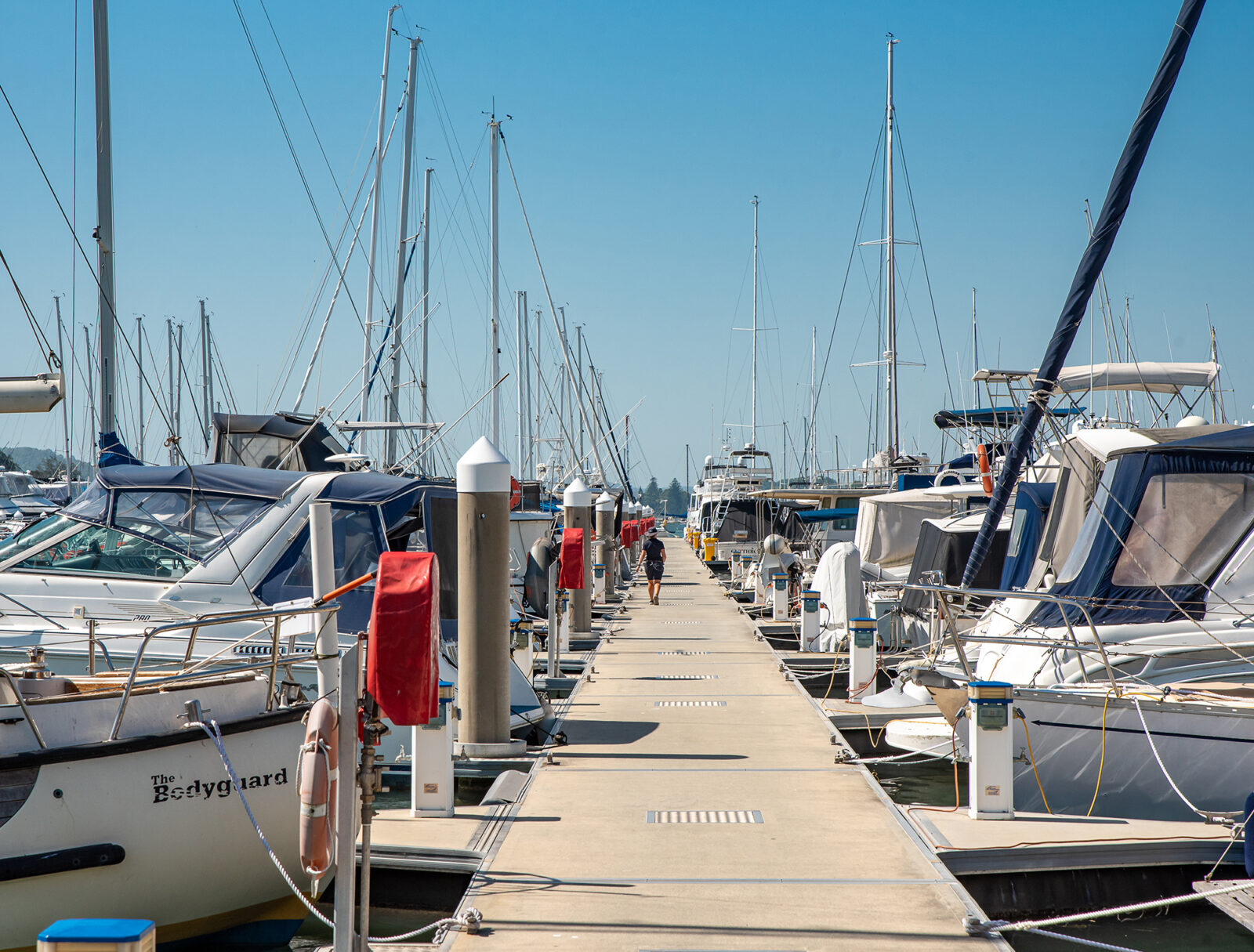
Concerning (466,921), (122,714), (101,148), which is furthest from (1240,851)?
(101,148)

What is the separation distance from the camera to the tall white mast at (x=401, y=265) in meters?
22.4

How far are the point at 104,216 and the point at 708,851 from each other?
370 inches

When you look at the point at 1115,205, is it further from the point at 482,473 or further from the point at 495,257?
the point at 495,257

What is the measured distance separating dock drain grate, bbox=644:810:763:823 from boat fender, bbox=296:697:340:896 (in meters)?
3.23

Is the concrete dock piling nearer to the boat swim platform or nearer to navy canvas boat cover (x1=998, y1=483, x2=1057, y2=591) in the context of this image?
the boat swim platform

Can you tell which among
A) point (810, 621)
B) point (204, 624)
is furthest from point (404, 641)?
point (810, 621)

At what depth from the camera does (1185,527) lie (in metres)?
10.1

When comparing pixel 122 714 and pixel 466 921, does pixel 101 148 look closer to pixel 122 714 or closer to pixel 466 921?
pixel 122 714

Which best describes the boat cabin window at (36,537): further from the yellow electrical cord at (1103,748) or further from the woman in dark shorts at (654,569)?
the woman in dark shorts at (654,569)

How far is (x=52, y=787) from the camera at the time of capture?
550 cm

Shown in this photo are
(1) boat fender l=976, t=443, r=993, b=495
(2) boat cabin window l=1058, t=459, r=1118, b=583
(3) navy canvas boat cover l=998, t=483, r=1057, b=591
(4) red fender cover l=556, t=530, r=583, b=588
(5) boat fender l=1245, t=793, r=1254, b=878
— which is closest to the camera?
(5) boat fender l=1245, t=793, r=1254, b=878

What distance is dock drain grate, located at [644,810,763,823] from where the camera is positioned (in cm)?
784

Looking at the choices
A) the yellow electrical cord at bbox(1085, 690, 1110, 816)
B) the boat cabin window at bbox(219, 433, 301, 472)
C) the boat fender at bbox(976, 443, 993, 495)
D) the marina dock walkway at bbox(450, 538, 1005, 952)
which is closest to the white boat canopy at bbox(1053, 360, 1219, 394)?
the boat fender at bbox(976, 443, 993, 495)

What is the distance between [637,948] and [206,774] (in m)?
2.42
